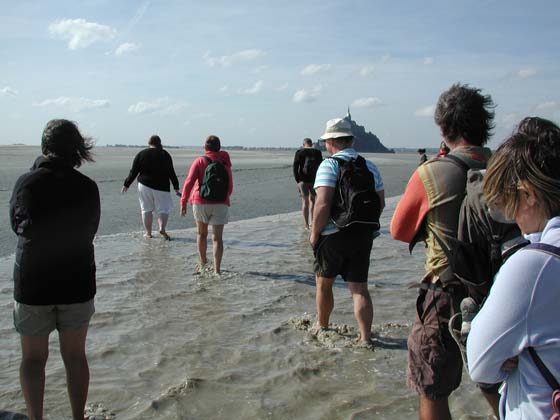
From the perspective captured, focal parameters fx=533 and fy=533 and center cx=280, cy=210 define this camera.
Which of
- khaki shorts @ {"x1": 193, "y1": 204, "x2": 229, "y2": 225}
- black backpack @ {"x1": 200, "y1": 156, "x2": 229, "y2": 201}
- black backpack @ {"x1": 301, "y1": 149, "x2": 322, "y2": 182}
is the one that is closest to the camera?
black backpack @ {"x1": 200, "y1": 156, "x2": 229, "y2": 201}

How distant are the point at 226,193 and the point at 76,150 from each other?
4.18m

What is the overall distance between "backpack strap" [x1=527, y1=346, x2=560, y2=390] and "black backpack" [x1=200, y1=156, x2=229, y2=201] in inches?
240

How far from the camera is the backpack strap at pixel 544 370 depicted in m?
1.57

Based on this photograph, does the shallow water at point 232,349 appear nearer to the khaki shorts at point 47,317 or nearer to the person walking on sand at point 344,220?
the person walking on sand at point 344,220

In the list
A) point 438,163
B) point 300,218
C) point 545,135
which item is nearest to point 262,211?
point 300,218

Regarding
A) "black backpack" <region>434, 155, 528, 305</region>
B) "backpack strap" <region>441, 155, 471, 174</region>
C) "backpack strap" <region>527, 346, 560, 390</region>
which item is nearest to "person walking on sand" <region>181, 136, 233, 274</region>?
"backpack strap" <region>441, 155, 471, 174</region>

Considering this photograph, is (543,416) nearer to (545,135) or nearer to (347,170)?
(545,135)

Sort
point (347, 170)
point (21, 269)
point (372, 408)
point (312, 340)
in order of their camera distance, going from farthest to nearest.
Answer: point (312, 340) → point (347, 170) → point (372, 408) → point (21, 269)

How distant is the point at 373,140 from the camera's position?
471ft

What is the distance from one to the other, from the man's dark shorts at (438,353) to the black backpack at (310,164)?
811 centimetres

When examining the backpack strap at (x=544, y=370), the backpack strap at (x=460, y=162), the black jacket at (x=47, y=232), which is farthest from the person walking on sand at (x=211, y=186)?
the backpack strap at (x=544, y=370)

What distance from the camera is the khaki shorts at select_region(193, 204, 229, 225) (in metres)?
7.52

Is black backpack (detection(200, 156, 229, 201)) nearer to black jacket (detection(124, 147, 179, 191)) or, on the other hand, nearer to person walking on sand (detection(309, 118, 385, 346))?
black jacket (detection(124, 147, 179, 191))

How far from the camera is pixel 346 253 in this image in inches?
189
